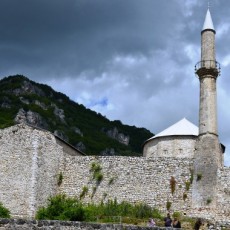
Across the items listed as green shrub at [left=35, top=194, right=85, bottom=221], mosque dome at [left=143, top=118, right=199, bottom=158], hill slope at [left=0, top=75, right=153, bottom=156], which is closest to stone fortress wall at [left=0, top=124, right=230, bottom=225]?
green shrub at [left=35, top=194, right=85, bottom=221]

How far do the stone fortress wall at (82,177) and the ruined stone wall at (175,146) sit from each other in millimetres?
6814

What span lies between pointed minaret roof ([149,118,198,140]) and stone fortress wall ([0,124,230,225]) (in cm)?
787

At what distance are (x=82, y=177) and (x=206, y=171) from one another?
905 cm

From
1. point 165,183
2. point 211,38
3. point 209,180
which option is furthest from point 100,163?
point 211,38

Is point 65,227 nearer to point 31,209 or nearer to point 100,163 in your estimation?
point 31,209

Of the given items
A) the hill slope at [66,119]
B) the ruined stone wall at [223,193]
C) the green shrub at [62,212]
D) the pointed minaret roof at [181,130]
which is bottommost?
the green shrub at [62,212]

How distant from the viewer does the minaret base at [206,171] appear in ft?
140

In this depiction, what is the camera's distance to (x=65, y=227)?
21.0 m

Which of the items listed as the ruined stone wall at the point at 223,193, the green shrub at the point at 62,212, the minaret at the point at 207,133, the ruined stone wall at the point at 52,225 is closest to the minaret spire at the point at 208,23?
the minaret at the point at 207,133

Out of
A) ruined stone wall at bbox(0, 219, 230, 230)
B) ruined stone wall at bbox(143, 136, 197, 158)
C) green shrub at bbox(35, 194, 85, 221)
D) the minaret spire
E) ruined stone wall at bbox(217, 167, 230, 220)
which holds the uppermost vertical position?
the minaret spire

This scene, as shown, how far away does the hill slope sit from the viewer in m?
125

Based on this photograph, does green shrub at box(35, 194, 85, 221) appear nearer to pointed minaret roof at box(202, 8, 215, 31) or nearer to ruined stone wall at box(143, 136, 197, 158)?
ruined stone wall at box(143, 136, 197, 158)

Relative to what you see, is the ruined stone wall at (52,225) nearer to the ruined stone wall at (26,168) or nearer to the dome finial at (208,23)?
the ruined stone wall at (26,168)

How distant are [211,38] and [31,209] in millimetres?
18526
